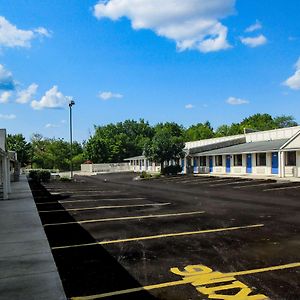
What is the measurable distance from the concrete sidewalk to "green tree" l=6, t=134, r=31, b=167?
58876mm

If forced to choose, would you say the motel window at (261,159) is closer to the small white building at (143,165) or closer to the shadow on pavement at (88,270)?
the small white building at (143,165)

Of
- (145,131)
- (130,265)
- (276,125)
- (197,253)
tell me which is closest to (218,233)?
(197,253)

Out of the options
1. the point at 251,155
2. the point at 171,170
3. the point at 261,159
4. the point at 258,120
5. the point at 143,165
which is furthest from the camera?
the point at 258,120

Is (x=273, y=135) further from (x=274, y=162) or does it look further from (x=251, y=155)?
(x=274, y=162)

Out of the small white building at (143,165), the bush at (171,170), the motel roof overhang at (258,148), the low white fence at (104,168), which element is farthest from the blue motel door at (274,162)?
the low white fence at (104,168)

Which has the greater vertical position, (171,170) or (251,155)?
(251,155)

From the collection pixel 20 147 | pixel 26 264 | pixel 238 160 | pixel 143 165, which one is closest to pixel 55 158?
pixel 20 147

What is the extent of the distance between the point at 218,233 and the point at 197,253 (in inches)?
83.2

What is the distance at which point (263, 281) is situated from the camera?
5820 millimetres

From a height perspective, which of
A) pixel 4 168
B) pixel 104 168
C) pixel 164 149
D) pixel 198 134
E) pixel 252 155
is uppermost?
pixel 198 134

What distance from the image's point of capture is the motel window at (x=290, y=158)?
3097 centimetres

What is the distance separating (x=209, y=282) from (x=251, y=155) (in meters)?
31.7

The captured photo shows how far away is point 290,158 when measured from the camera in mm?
31359

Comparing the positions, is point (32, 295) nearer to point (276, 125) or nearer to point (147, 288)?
point (147, 288)
